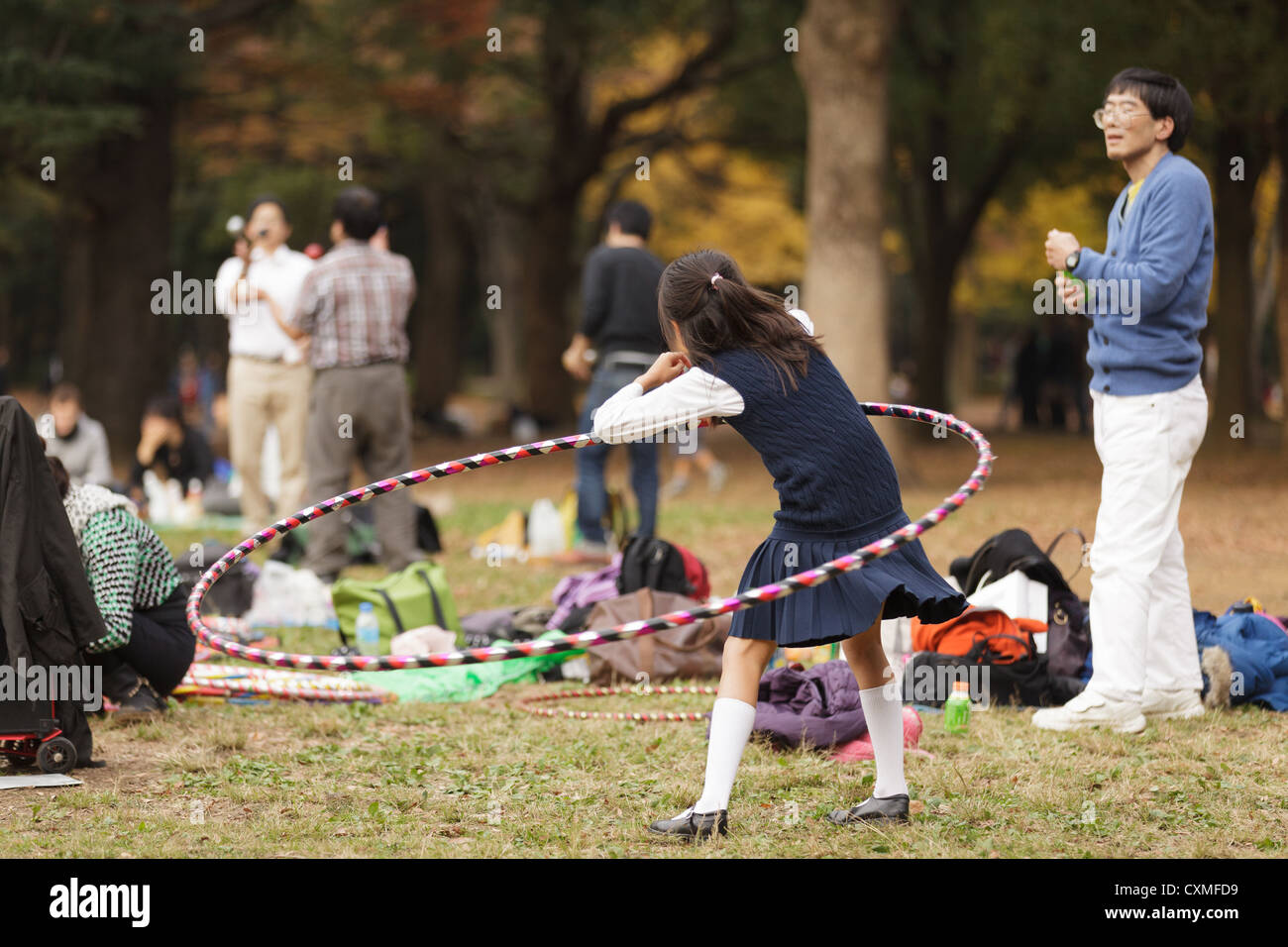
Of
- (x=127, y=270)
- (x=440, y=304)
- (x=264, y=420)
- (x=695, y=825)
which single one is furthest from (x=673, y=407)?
(x=440, y=304)

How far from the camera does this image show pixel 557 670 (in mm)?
8312

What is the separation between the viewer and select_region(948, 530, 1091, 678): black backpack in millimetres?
7484

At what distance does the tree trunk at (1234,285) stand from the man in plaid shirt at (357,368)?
14175mm

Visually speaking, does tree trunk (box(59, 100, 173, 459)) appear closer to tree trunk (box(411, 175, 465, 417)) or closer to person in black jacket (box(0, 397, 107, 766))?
tree trunk (box(411, 175, 465, 417))

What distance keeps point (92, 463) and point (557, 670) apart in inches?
265

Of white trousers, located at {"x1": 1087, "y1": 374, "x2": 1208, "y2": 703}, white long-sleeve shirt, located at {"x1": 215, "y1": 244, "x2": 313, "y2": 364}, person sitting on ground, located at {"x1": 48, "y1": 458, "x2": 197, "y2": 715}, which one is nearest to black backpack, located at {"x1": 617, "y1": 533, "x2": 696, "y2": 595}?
person sitting on ground, located at {"x1": 48, "y1": 458, "x2": 197, "y2": 715}

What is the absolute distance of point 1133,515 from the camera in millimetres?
6695

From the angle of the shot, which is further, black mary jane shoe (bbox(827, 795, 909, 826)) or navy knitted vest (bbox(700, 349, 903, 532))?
black mary jane shoe (bbox(827, 795, 909, 826))

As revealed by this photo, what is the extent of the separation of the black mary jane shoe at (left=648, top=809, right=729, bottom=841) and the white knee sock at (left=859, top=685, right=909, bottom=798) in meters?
0.58

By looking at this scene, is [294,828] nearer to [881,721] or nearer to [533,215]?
[881,721]

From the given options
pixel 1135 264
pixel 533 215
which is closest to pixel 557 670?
pixel 1135 264

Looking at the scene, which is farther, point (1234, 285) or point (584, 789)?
point (1234, 285)

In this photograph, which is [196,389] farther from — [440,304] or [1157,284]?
[1157,284]

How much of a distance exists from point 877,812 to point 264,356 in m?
7.54
